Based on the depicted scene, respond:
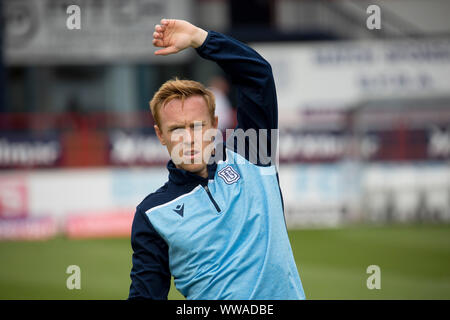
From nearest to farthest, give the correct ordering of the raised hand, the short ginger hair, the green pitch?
the raised hand → the short ginger hair → the green pitch

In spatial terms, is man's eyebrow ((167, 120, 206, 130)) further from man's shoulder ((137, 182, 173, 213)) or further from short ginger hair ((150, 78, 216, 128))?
man's shoulder ((137, 182, 173, 213))

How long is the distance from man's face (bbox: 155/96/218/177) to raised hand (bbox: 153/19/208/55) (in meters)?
0.23

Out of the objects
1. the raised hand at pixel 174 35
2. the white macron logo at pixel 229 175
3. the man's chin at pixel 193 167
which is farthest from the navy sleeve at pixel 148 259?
the raised hand at pixel 174 35

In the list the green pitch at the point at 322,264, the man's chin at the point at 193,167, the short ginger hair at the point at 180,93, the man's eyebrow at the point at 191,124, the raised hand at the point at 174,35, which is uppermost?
the raised hand at the point at 174,35

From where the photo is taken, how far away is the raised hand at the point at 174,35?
2.58 metres

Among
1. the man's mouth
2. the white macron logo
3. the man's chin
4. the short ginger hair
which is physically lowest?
the white macron logo

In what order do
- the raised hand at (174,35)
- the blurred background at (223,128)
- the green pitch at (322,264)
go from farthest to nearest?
the blurred background at (223,128) → the green pitch at (322,264) → the raised hand at (174,35)

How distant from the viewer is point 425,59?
14.3m

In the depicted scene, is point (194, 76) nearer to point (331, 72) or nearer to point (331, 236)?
point (331, 72)

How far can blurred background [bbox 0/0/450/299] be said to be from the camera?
875 cm

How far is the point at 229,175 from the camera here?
2803mm

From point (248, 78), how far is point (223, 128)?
9.93 metres

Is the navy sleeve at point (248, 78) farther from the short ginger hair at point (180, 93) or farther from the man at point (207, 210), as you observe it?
the short ginger hair at point (180, 93)

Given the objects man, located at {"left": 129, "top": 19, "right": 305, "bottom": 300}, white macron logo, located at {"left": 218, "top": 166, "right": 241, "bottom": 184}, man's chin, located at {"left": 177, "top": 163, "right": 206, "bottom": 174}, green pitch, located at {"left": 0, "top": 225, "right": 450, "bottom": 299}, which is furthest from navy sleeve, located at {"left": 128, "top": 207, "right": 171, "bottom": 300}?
green pitch, located at {"left": 0, "top": 225, "right": 450, "bottom": 299}
